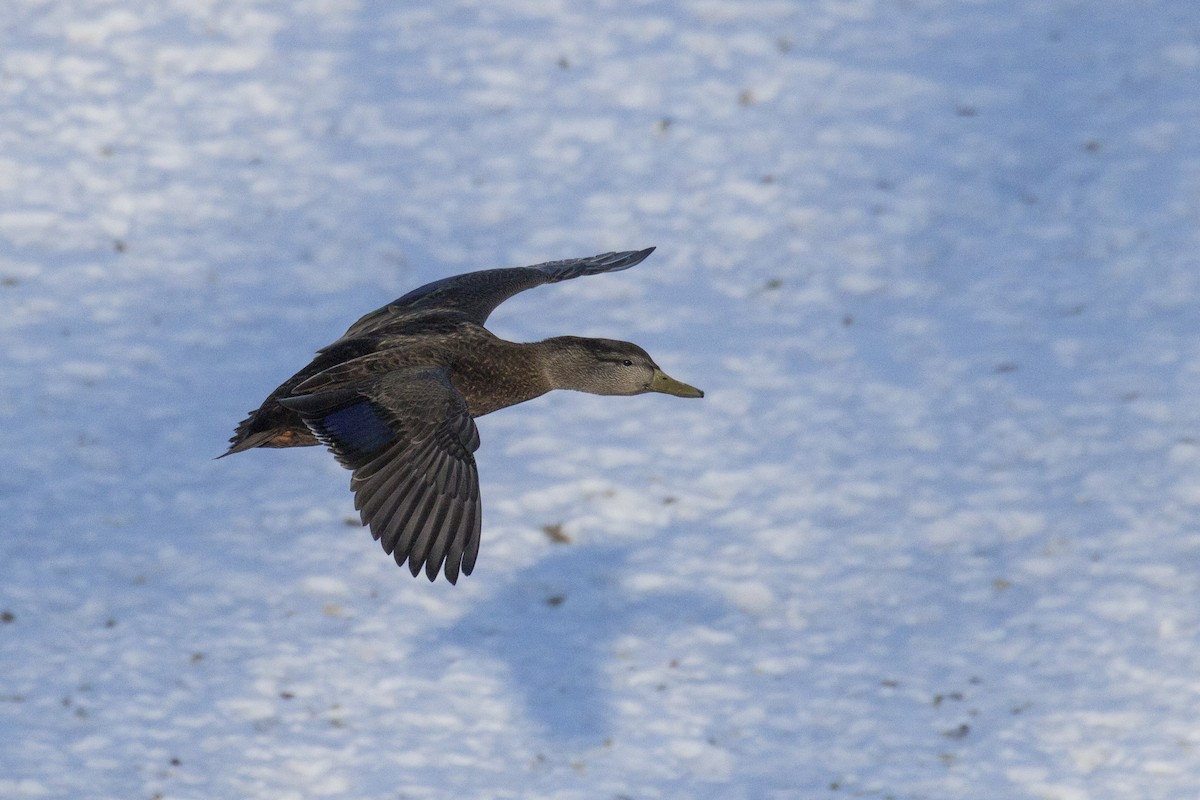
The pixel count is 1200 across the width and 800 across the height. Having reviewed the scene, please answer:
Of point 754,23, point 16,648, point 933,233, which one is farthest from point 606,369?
point 754,23

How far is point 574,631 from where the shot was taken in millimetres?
6914

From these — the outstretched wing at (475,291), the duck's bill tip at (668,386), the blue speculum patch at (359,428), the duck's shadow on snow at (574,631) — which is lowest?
the duck's shadow on snow at (574,631)

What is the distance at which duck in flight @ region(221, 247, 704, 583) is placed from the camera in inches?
197

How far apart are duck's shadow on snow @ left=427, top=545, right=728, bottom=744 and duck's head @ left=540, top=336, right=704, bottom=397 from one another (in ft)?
4.18

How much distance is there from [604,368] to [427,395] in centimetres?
95

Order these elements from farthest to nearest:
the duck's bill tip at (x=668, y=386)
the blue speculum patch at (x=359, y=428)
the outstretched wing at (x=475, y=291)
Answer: the outstretched wing at (x=475, y=291)
the duck's bill tip at (x=668, y=386)
the blue speculum patch at (x=359, y=428)

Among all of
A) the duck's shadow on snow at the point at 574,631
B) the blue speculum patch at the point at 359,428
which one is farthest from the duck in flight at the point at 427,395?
the duck's shadow on snow at the point at 574,631

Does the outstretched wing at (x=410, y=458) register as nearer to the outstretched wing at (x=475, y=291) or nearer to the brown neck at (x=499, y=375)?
the brown neck at (x=499, y=375)

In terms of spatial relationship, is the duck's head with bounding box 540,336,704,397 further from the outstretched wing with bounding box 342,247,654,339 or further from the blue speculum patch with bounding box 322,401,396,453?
the blue speculum patch with bounding box 322,401,396,453

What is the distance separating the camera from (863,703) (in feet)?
21.6

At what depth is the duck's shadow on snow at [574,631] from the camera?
6641 mm

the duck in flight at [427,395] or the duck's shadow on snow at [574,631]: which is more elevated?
the duck in flight at [427,395]

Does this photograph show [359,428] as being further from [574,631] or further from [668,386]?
[574,631]

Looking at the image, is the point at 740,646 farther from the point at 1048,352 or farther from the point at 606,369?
the point at 1048,352
